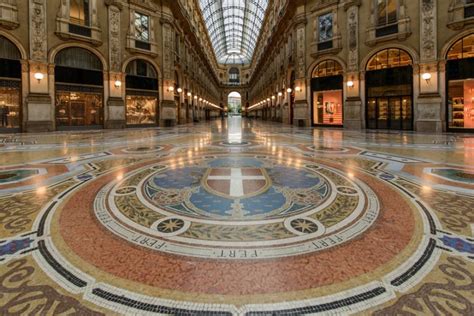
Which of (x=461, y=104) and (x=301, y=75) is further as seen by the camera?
(x=301, y=75)

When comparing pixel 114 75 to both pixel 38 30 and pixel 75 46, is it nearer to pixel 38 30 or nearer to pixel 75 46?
pixel 75 46

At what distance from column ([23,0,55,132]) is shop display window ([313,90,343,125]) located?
2054 cm

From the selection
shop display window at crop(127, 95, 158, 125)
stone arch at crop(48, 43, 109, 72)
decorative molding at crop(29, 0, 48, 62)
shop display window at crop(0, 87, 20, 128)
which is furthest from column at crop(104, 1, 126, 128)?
shop display window at crop(0, 87, 20, 128)

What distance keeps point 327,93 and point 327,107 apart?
3.96 feet

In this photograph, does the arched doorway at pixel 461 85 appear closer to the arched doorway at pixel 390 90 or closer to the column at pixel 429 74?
the column at pixel 429 74

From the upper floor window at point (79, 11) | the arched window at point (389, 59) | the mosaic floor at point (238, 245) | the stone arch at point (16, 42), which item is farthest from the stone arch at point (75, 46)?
the arched window at point (389, 59)

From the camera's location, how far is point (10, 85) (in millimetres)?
17531

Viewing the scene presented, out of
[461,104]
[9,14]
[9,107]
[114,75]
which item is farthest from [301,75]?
[9,107]

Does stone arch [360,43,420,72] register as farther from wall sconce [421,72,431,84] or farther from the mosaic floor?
the mosaic floor

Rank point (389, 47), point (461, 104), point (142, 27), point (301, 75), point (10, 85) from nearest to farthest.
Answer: point (461, 104) → point (10, 85) → point (389, 47) → point (301, 75) → point (142, 27)

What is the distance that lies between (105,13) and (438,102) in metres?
24.8

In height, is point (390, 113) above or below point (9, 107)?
below

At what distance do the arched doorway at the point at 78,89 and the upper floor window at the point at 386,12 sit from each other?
21.3m

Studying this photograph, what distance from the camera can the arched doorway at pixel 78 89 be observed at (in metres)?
19.8
